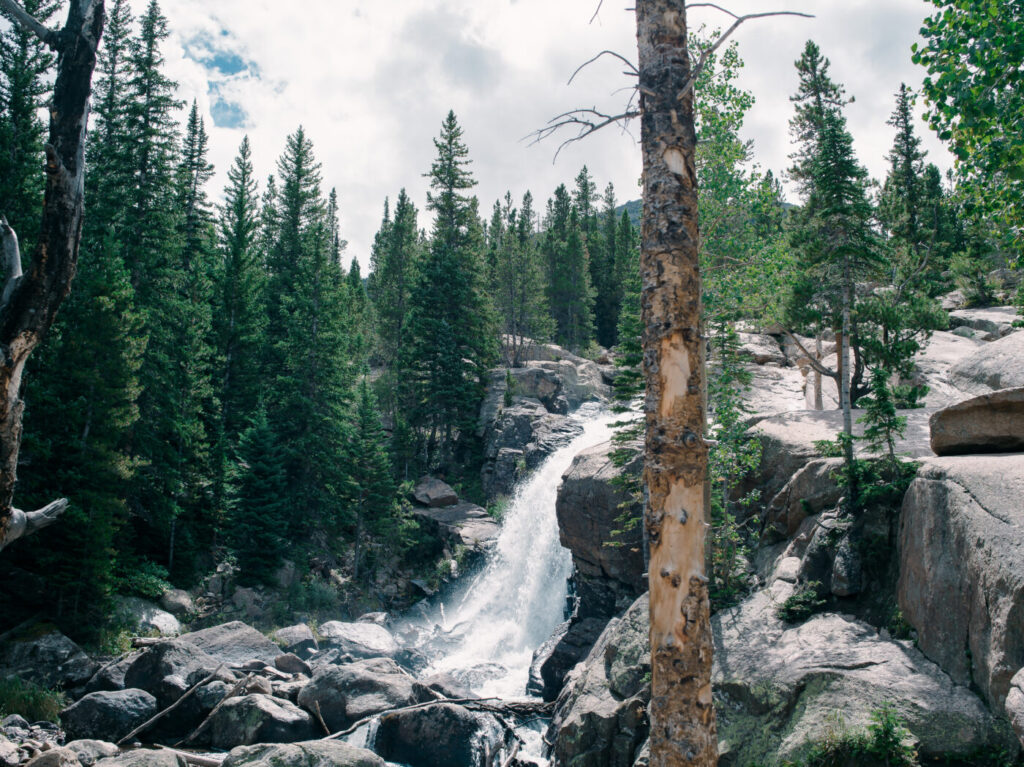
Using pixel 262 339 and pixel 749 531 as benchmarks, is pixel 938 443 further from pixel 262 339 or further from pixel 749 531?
pixel 262 339

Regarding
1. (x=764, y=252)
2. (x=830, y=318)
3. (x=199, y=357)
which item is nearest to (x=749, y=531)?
(x=764, y=252)

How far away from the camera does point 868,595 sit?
9.42 metres

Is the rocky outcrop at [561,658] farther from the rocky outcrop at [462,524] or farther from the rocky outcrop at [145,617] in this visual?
the rocky outcrop at [145,617]

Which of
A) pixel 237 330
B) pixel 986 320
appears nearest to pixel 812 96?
pixel 986 320

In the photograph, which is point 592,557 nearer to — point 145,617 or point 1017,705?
point 145,617

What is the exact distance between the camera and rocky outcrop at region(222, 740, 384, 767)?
9797mm

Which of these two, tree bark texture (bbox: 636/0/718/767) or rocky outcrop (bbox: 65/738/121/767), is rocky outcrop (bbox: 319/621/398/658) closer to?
rocky outcrop (bbox: 65/738/121/767)

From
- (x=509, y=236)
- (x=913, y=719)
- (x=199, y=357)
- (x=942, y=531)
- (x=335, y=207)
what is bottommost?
(x=913, y=719)

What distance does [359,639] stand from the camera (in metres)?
20.5

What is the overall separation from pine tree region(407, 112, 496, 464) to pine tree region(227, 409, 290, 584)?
11.5 metres

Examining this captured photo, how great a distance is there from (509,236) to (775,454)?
39.7 metres

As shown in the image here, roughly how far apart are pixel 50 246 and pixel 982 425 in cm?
1104

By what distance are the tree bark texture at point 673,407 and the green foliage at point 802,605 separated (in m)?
6.43

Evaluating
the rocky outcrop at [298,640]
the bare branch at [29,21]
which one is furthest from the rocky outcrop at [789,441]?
the rocky outcrop at [298,640]
